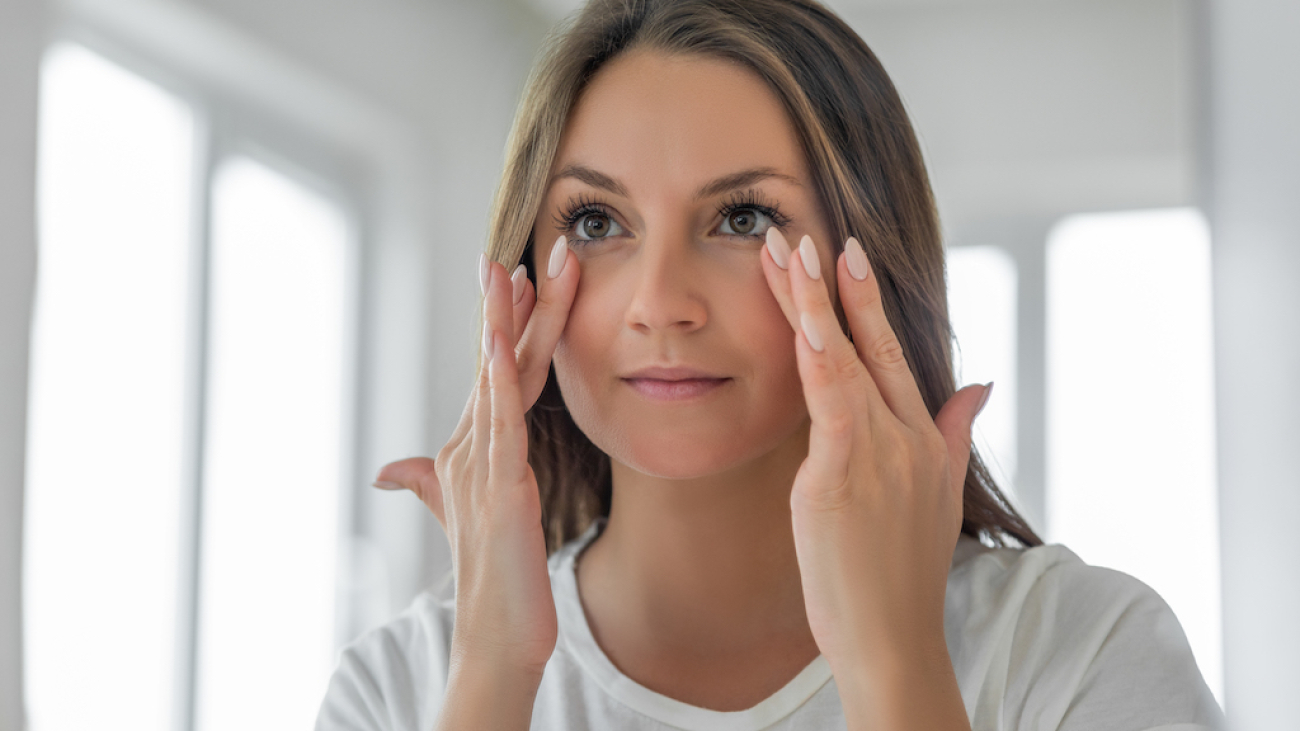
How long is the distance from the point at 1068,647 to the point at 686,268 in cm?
46

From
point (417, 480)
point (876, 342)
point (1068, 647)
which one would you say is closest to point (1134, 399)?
point (1068, 647)

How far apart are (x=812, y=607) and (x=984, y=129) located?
6.99 ft

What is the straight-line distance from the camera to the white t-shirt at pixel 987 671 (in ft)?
2.83

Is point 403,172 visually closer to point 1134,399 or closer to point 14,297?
point 14,297

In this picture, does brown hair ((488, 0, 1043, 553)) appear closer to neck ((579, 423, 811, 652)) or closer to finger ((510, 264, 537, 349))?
finger ((510, 264, 537, 349))

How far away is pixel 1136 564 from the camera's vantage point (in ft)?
8.14

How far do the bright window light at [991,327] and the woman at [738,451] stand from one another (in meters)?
1.61

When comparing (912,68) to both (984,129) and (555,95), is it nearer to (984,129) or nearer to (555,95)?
(984,129)

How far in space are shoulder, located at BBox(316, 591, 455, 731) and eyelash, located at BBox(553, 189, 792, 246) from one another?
43 centimetres

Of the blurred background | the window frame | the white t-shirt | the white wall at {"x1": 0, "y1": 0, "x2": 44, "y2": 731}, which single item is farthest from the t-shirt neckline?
the window frame

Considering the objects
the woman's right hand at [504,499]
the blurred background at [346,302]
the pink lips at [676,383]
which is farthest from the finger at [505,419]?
the blurred background at [346,302]

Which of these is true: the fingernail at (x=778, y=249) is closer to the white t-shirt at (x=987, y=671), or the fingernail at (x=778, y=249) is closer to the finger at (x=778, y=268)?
the finger at (x=778, y=268)

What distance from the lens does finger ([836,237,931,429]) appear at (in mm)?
872

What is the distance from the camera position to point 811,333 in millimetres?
828
